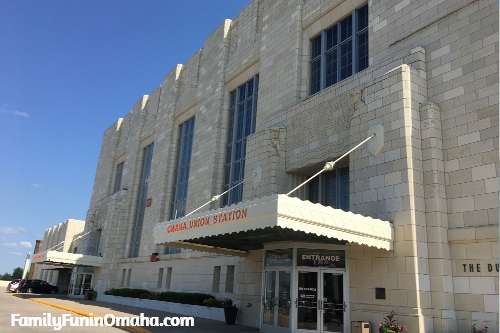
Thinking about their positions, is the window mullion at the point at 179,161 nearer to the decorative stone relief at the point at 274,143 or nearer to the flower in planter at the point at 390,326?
the decorative stone relief at the point at 274,143

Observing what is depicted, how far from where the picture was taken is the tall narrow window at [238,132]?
25.4 metres

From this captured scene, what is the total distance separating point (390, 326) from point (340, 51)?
43.0ft

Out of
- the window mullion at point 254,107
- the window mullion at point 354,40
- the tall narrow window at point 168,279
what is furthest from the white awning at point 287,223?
the tall narrow window at point 168,279

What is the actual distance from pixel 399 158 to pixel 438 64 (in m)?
4.03

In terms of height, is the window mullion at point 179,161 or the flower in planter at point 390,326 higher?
the window mullion at point 179,161

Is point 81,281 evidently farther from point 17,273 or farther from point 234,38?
point 17,273

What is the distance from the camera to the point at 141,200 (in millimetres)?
38594

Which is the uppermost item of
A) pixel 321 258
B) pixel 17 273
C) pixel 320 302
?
pixel 321 258

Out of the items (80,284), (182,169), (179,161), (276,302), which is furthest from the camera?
(80,284)

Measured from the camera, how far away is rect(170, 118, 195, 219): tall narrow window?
31281 mm

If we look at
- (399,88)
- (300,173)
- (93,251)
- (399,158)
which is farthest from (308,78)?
(93,251)

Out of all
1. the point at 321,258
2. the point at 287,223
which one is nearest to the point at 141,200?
the point at 321,258

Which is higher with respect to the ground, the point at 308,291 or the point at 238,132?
the point at 238,132

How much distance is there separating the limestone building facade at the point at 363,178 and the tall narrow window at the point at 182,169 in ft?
18.1
